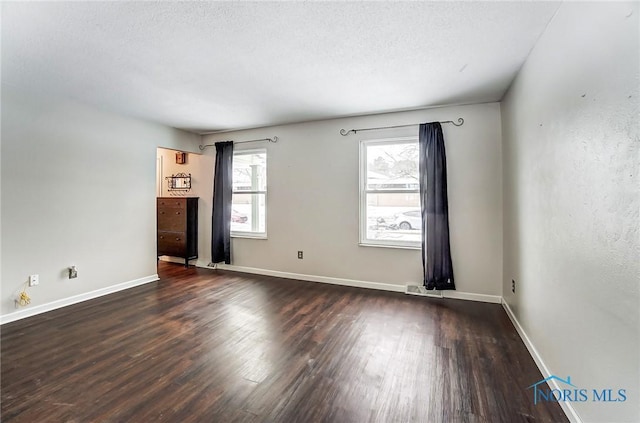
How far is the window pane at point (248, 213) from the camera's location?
4.95 metres

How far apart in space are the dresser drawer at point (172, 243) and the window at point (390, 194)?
10.8 ft

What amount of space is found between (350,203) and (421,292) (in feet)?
5.03

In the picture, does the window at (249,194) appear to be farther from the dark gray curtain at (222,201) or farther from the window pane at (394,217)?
the window pane at (394,217)

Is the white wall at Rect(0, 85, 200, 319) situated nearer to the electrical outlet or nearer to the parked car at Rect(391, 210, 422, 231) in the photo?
the electrical outlet

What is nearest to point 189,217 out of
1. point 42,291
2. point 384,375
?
point 42,291

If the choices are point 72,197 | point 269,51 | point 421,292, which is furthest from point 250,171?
point 421,292

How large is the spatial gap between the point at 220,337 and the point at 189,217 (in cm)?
317

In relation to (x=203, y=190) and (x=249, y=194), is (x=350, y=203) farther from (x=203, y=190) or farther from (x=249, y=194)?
(x=203, y=190)

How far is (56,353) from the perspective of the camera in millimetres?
2326

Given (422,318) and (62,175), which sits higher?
(62,175)

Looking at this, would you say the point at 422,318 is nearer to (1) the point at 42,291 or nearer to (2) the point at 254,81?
(2) the point at 254,81

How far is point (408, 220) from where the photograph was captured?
13.0 ft

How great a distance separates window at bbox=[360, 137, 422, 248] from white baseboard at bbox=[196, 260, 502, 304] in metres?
0.58

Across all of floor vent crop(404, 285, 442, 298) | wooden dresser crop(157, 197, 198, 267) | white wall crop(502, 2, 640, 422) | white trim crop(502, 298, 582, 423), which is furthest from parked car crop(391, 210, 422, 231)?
wooden dresser crop(157, 197, 198, 267)
